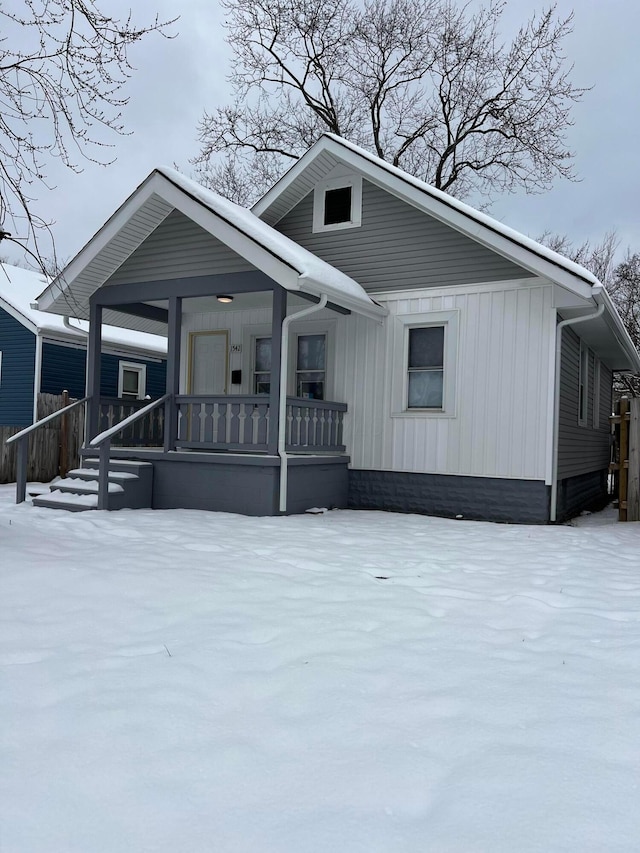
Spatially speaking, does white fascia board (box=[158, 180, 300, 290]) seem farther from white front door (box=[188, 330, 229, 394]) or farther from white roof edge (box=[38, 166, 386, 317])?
white front door (box=[188, 330, 229, 394])

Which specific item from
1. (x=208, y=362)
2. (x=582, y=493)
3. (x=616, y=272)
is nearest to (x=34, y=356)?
(x=208, y=362)

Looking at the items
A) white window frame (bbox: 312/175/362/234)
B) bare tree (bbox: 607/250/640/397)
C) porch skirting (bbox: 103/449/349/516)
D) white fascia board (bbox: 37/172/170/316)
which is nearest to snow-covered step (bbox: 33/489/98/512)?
porch skirting (bbox: 103/449/349/516)

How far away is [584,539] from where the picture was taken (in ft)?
26.2

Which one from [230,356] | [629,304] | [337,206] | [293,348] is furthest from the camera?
[629,304]

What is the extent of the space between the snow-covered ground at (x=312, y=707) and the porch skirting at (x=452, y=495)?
137 inches

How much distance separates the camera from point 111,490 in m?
9.12

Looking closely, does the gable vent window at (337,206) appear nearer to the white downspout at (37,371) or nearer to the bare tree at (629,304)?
the white downspout at (37,371)

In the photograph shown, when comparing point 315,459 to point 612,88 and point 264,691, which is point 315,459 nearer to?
point 264,691

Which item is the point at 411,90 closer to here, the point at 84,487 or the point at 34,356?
the point at 34,356

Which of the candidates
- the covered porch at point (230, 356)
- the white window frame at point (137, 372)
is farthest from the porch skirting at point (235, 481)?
the white window frame at point (137, 372)

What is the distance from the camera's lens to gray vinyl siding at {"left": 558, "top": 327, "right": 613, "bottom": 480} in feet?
33.7

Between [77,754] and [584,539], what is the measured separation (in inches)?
269

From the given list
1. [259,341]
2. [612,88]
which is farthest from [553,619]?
[612,88]

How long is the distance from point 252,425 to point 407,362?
262 cm
